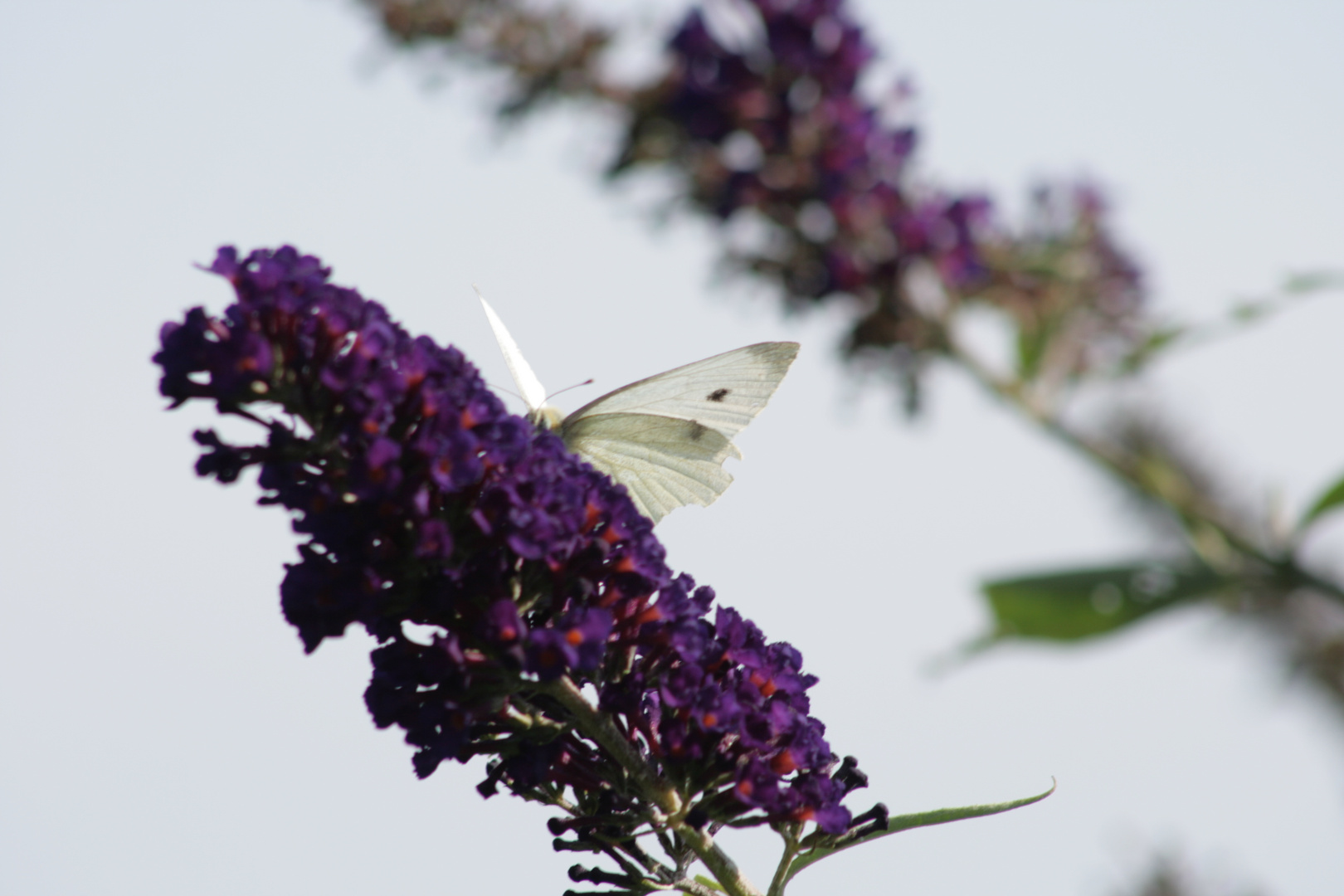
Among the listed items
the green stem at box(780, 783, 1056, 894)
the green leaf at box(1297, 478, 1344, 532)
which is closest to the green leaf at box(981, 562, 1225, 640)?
the green leaf at box(1297, 478, 1344, 532)

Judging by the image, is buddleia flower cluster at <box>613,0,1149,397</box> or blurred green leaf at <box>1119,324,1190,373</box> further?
buddleia flower cluster at <box>613,0,1149,397</box>

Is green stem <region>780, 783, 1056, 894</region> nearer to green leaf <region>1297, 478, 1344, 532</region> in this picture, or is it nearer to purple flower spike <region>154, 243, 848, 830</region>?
purple flower spike <region>154, 243, 848, 830</region>

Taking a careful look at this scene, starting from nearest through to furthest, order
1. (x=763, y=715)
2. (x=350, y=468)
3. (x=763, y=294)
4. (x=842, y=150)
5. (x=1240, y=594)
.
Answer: (x=1240, y=594), (x=350, y=468), (x=763, y=715), (x=842, y=150), (x=763, y=294)

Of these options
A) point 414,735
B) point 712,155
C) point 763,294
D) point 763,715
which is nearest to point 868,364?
point 763,294

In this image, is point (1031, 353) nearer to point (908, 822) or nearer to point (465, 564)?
point (908, 822)

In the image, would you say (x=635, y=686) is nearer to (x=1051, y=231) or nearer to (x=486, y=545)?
Result: (x=486, y=545)

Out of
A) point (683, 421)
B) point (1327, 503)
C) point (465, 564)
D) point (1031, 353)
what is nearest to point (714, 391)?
point (683, 421)
